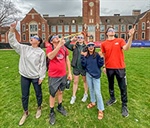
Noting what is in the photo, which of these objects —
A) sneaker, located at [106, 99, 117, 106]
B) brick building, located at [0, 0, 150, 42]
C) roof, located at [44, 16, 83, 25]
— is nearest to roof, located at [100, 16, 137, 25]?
brick building, located at [0, 0, 150, 42]

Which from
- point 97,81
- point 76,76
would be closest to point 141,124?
point 97,81

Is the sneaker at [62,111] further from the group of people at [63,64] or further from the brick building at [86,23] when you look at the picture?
the brick building at [86,23]

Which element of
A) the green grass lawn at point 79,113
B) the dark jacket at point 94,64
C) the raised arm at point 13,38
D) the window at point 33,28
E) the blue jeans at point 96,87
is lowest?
the green grass lawn at point 79,113

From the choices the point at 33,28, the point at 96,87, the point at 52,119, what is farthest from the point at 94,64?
the point at 33,28

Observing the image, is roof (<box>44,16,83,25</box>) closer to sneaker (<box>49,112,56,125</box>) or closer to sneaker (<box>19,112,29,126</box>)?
sneaker (<box>19,112,29,126</box>)

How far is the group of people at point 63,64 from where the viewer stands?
12.9 feet

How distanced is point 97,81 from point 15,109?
7.68ft

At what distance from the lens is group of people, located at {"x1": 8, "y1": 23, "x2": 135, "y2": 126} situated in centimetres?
393

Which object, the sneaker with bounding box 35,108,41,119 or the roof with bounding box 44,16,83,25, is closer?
the sneaker with bounding box 35,108,41,119

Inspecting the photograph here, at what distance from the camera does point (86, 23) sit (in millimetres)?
56688

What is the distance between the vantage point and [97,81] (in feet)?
14.0

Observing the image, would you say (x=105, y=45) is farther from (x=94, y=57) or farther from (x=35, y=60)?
(x=35, y=60)

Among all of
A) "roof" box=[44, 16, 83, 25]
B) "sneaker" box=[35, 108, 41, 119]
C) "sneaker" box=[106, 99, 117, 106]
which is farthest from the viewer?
"roof" box=[44, 16, 83, 25]

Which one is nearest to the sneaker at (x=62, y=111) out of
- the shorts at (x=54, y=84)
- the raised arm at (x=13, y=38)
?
the shorts at (x=54, y=84)
